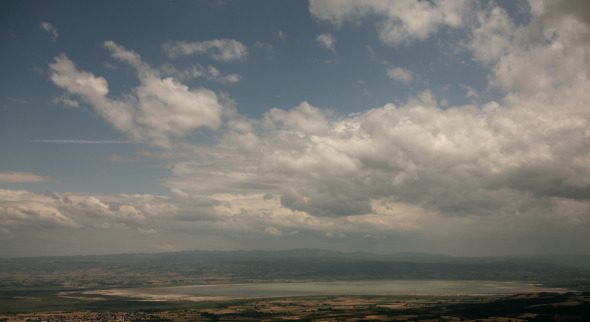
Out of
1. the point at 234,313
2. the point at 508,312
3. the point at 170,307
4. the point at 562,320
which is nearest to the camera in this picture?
the point at 562,320

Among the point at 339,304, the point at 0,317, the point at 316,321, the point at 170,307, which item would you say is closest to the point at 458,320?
the point at 316,321

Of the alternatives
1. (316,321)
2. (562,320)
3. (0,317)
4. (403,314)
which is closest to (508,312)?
(562,320)

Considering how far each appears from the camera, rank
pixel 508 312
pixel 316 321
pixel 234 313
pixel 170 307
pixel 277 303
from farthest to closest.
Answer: pixel 277 303 → pixel 170 307 → pixel 234 313 → pixel 508 312 → pixel 316 321

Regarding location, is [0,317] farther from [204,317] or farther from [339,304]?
[339,304]

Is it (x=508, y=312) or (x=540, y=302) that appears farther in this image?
(x=540, y=302)

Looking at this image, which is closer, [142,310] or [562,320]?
[562,320]

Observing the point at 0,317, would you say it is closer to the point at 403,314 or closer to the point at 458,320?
the point at 403,314

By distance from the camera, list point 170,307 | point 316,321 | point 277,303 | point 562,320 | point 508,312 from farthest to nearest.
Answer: point 277,303
point 170,307
point 508,312
point 316,321
point 562,320

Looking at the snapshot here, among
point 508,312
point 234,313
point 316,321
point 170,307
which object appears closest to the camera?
point 316,321
